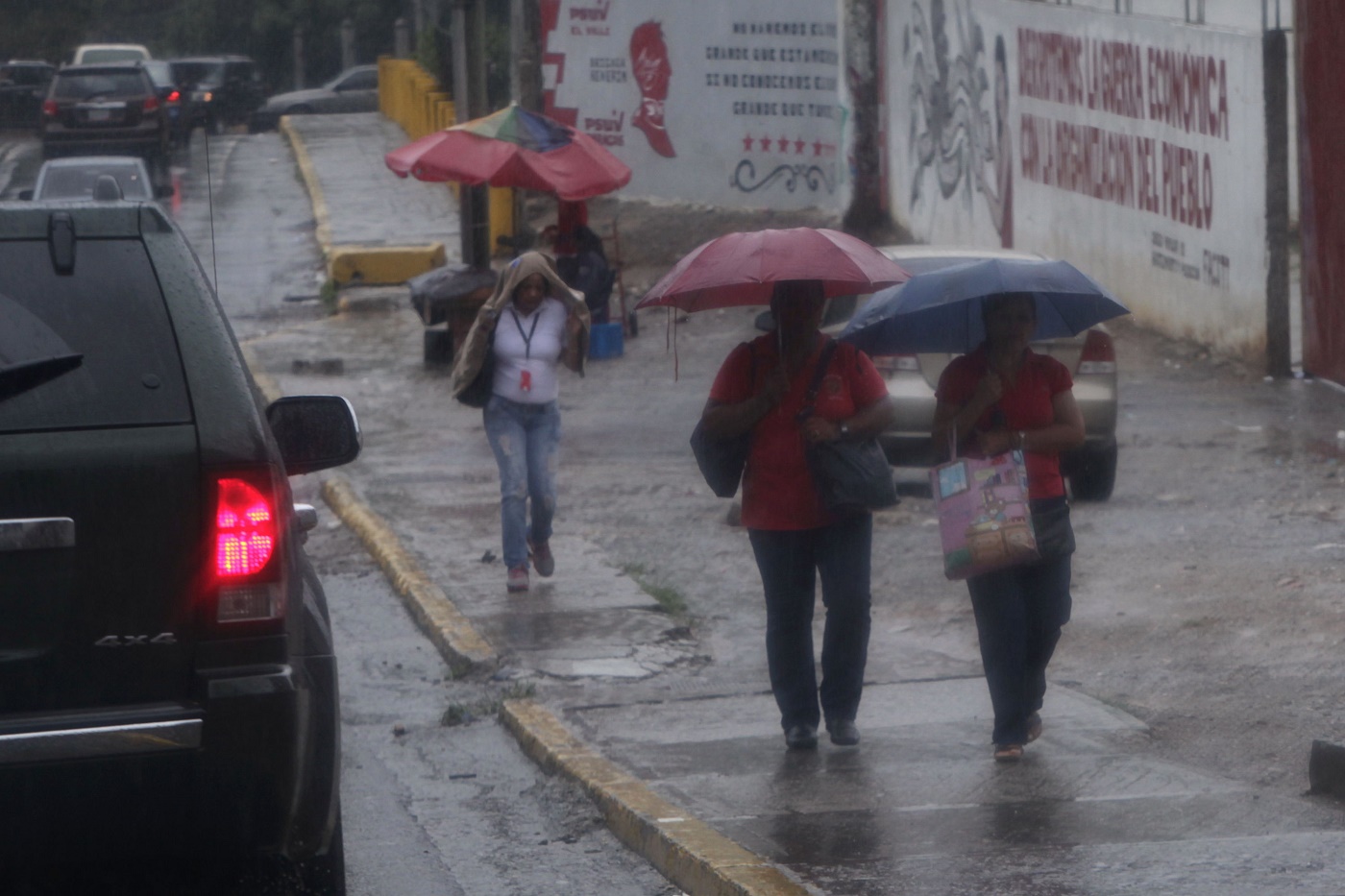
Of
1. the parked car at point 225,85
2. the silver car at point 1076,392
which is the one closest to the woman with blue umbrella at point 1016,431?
the silver car at point 1076,392

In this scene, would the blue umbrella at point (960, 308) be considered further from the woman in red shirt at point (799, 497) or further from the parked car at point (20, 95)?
the parked car at point (20, 95)

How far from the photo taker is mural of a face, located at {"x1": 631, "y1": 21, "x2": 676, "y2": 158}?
91.1ft

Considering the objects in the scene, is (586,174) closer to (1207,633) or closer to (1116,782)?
(1207,633)

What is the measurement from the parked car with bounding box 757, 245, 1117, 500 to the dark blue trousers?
5.07 meters

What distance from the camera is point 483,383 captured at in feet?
31.3

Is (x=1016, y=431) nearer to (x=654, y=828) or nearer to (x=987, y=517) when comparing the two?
(x=987, y=517)

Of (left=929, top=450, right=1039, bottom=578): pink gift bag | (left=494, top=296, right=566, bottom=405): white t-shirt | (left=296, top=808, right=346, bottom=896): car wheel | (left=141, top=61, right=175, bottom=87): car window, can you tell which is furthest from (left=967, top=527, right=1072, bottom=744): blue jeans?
(left=141, top=61, right=175, bottom=87): car window

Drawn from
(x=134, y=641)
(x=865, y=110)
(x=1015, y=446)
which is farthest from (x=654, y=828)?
(x=865, y=110)

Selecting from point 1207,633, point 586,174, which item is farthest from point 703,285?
point 586,174

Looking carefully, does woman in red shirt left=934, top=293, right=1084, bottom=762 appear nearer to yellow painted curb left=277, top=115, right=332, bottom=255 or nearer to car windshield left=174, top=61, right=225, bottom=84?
yellow painted curb left=277, top=115, right=332, bottom=255

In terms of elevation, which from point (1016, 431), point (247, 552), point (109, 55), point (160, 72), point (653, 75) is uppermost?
point (109, 55)

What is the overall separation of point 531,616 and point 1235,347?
8866mm

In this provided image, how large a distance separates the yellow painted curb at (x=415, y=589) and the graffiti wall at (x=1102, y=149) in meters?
7.61

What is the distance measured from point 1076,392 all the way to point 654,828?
6.37 metres
